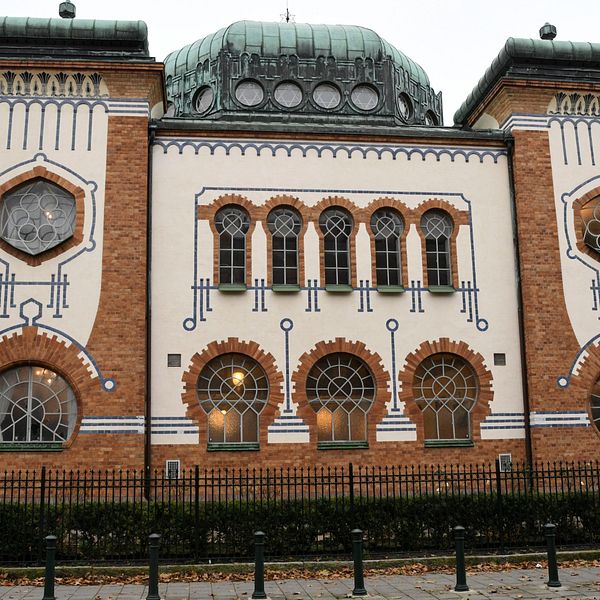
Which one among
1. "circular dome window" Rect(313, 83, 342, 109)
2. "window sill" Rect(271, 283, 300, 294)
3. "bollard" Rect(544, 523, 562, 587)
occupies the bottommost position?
"bollard" Rect(544, 523, 562, 587)

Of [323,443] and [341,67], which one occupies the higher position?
[341,67]

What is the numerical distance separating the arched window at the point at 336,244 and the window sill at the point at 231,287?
1.96 metres

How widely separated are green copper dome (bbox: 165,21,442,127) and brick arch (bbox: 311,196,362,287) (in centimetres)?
294

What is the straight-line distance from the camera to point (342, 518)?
1253 centimetres

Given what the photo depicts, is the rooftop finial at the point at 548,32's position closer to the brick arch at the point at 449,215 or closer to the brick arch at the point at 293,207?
the brick arch at the point at 449,215

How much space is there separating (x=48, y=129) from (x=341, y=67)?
8453mm

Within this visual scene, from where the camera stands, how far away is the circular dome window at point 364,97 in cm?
2134

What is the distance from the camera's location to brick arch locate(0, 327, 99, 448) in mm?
16266

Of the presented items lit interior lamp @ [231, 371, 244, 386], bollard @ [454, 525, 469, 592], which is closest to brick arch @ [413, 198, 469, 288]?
lit interior lamp @ [231, 371, 244, 386]

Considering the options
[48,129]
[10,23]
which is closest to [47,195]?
[48,129]

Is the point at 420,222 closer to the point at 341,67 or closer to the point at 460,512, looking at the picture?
the point at 341,67

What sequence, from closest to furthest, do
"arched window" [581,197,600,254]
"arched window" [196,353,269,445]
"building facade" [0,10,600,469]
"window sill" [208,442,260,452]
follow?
"building facade" [0,10,600,469] < "window sill" [208,442,260,452] < "arched window" [196,353,269,445] < "arched window" [581,197,600,254]

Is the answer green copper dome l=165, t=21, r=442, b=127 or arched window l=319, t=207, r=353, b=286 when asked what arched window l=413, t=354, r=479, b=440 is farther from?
green copper dome l=165, t=21, r=442, b=127

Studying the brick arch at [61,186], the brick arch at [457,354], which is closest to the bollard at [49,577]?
the brick arch at [61,186]
